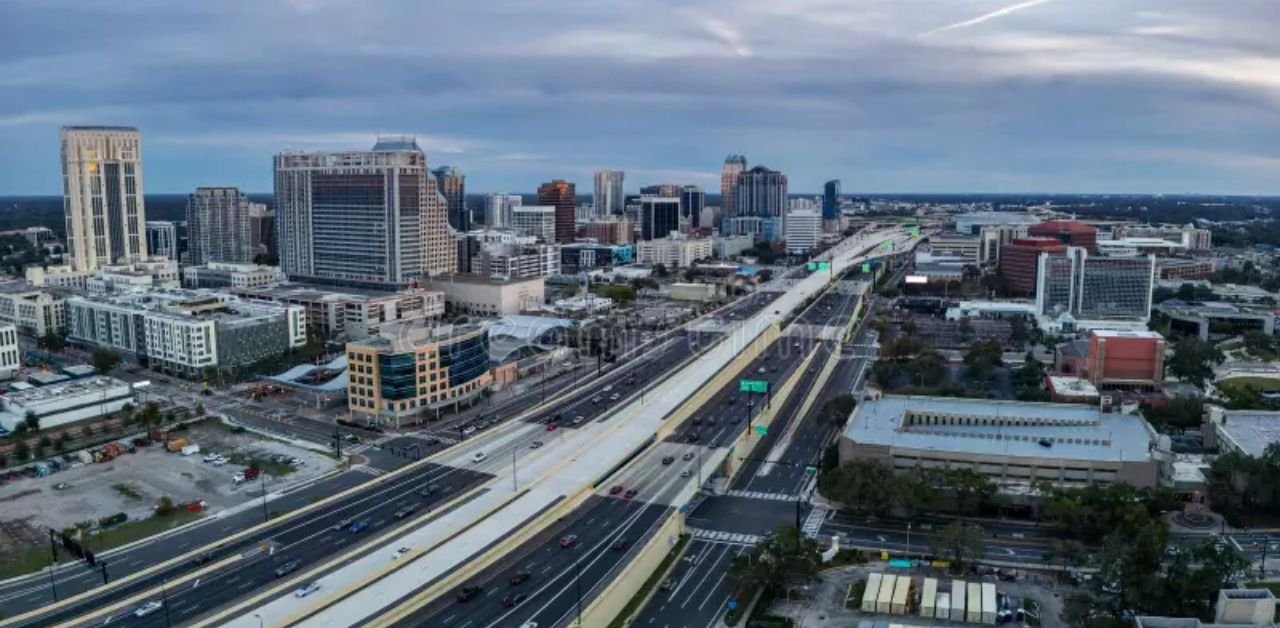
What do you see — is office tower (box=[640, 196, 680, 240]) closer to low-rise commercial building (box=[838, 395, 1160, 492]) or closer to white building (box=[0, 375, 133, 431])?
white building (box=[0, 375, 133, 431])

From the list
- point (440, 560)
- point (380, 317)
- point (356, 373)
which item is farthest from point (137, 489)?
point (380, 317)

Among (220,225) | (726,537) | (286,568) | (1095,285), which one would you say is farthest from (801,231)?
(286,568)

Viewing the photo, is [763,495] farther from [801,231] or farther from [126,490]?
[801,231]

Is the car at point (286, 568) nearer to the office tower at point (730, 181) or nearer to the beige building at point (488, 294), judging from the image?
the beige building at point (488, 294)

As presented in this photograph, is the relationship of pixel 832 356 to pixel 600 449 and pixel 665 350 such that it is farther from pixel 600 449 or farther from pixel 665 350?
pixel 600 449

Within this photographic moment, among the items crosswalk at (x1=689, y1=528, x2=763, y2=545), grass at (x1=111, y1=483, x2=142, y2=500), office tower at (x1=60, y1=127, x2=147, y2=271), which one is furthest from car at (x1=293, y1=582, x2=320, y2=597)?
office tower at (x1=60, y1=127, x2=147, y2=271)

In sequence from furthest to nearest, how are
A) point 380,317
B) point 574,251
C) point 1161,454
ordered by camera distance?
point 574,251 < point 380,317 < point 1161,454
